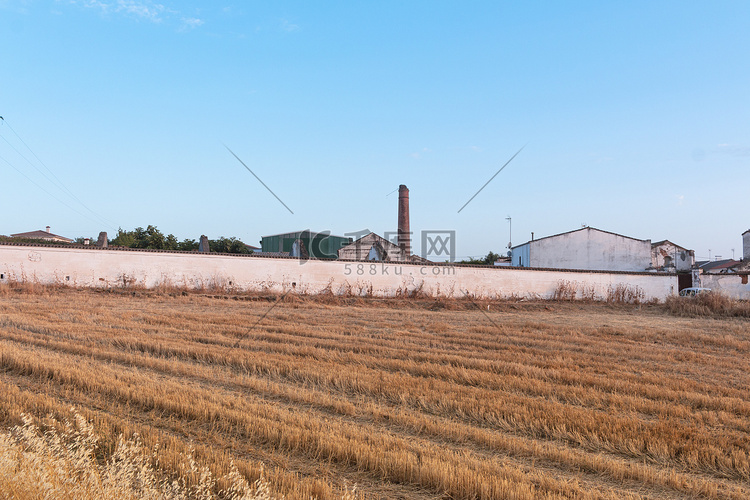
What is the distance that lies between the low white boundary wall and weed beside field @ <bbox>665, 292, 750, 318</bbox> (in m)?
7.71

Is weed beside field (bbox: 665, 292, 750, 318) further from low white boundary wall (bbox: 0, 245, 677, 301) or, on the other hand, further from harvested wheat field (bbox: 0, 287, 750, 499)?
harvested wheat field (bbox: 0, 287, 750, 499)

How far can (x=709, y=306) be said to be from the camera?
23359 millimetres

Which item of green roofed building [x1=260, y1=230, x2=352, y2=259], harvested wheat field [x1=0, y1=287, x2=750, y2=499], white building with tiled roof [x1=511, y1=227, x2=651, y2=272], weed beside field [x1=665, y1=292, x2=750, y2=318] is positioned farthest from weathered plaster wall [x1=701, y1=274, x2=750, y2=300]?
green roofed building [x1=260, y1=230, x2=352, y2=259]

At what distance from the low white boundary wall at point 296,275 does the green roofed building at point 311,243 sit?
Answer: 63.1 feet

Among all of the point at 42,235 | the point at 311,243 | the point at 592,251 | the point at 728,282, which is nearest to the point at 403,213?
the point at 311,243

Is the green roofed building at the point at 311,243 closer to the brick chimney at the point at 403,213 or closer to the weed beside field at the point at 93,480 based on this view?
the brick chimney at the point at 403,213

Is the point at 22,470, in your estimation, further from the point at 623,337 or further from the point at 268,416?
the point at 623,337

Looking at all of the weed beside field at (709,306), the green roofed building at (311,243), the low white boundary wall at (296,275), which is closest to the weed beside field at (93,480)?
the low white boundary wall at (296,275)

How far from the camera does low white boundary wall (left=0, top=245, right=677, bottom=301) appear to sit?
24172 millimetres

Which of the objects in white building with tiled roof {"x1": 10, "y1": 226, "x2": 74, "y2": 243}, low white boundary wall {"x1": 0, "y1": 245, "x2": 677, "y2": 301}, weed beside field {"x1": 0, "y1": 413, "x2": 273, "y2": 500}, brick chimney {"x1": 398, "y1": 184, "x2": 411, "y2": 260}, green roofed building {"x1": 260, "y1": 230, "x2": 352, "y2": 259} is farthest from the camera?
white building with tiled roof {"x1": 10, "y1": 226, "x2": 74, "y2": 243}

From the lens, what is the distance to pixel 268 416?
5.77 m

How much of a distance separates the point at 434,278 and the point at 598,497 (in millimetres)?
25994

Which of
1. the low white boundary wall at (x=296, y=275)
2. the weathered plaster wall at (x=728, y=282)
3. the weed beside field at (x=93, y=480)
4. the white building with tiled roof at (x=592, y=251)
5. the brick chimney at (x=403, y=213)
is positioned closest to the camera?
the weed beside field at (x=93, y=480)

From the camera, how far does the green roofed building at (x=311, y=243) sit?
165 feet
